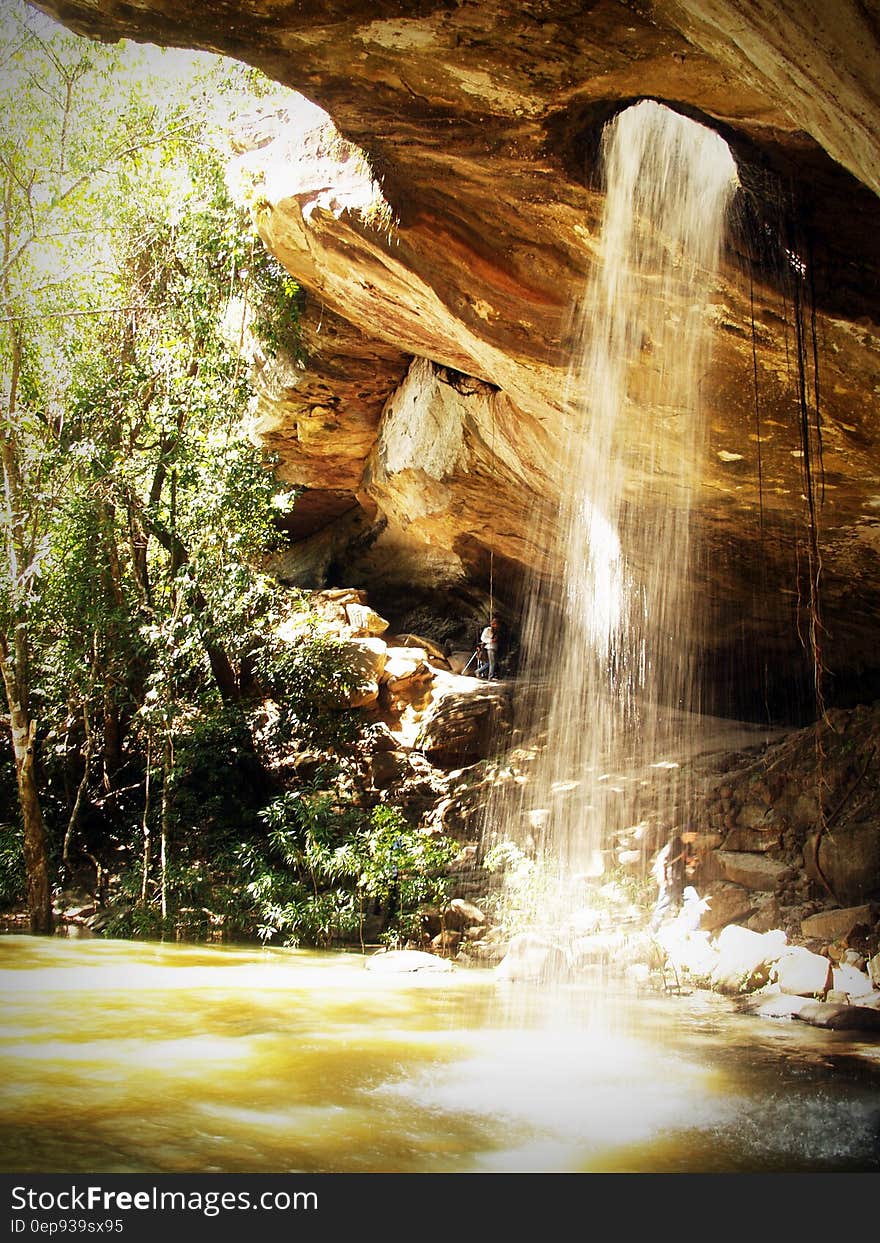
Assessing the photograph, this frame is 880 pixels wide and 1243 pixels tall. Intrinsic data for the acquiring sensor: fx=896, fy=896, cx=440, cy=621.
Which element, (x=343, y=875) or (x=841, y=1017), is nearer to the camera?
(x=841, y=1017)

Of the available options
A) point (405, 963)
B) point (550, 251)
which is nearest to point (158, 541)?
point (405, 963)

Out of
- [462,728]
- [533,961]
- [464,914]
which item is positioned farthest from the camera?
[462,728]

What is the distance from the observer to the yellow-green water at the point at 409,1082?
3.33 meters

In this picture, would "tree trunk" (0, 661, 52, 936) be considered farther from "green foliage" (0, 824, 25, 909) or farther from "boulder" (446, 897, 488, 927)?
"boulder" (446, 897, 488, 927)

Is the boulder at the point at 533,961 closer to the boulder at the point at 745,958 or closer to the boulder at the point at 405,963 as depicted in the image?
the boulder at the point at 405,963

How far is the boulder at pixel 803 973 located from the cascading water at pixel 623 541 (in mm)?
2292

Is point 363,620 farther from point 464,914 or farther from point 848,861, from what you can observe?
point 848,861

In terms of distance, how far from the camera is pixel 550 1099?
4059 mm

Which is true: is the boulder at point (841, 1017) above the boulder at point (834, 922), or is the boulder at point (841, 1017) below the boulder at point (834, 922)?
below

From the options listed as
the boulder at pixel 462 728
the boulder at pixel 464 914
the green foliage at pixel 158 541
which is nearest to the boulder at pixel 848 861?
the boulder at pixel 464 914

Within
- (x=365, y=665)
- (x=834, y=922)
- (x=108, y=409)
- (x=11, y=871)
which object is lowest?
(x=11, y=871)

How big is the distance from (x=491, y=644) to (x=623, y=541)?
3459 mm

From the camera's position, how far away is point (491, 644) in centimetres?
1309

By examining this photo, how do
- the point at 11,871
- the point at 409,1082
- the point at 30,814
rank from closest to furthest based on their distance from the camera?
the point at 409,1082 → the point at 30,814 → the point at 11,871
